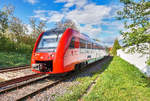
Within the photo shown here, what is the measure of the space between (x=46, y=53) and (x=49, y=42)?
863 mm

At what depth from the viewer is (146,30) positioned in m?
3.64

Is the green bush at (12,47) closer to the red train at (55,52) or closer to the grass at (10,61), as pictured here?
the grass at (10,61)

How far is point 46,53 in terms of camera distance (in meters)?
5.84

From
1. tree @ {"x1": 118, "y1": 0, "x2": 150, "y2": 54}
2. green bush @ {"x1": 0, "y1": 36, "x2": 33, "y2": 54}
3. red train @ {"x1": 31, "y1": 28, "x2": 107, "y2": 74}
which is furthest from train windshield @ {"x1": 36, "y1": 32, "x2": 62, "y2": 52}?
green bush @ {"x1": 0, "y1": 36, "x2": 33, "y2": 54}

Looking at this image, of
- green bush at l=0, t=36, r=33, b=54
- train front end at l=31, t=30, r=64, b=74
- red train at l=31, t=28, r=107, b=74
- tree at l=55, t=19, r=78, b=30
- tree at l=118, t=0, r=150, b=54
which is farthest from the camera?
tree at l=55, t=19, r=78, b=30

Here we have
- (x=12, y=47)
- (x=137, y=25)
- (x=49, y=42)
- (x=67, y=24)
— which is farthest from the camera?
(x=67, y=24)

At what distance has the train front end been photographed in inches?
228

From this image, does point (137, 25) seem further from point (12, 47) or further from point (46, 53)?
point (12, 47)

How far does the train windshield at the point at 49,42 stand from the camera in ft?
20.0

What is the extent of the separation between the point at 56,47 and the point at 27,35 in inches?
806

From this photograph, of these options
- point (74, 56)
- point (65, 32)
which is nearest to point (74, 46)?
point (74, 56)

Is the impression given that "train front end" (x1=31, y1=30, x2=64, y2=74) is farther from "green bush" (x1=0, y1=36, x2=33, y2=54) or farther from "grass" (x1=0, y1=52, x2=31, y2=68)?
"green bush" (x1=0, y1=36, x2=33, y2=54)

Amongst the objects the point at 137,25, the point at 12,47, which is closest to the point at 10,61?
the point at 12,47

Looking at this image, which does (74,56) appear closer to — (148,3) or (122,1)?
(122,1)
